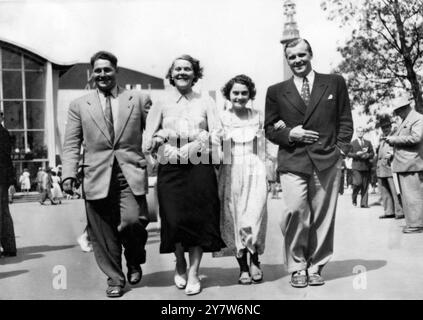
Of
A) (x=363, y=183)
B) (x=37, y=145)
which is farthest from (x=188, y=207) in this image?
(x=37, y=145)

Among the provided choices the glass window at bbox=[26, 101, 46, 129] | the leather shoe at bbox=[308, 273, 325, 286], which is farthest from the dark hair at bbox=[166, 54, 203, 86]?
the glass window at bbox=[26, 101, 46, 129]

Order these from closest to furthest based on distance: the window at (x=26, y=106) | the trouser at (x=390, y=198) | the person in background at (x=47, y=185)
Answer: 1. the trouser at (x=390, y=198)
2. the person in background at (x=47, y=185)
3. the window at (x=26, y=106)

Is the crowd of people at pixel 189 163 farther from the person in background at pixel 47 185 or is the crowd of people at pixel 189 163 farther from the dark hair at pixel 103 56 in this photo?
the person in background at pixel 47 185

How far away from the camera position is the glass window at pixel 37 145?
1262 inches

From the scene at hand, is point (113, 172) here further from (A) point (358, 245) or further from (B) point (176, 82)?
(A) point (358, 245)

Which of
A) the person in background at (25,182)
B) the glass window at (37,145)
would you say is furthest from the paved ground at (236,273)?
the glass window at (37,145)

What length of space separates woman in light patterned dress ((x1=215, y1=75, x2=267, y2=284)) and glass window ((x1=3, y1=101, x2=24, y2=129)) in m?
29.4

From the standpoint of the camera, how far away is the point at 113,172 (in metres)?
5.00

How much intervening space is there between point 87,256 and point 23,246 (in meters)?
1.75

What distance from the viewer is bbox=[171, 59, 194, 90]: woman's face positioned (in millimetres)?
5043

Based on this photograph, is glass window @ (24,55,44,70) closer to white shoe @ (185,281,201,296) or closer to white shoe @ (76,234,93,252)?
white shoe @ (76,234,93,252)

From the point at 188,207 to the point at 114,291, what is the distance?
0.91 metres

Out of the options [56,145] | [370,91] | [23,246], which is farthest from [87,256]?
[56,145]

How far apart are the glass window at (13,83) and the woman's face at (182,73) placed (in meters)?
28.8
